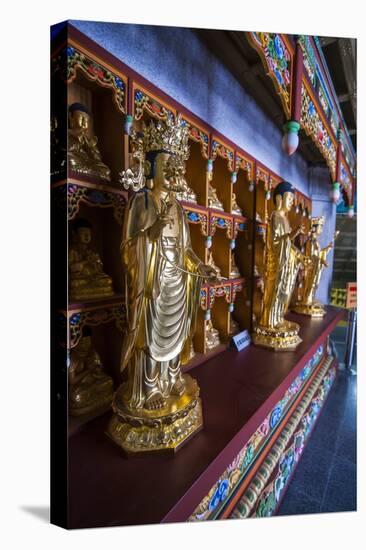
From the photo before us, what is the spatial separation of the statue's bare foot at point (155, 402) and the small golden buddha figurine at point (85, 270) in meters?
0.41

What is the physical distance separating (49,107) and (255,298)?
194 centimetres

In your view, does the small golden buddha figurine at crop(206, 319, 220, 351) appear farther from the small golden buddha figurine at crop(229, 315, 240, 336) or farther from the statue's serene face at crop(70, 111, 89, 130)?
the statue's serene face at crop(70, 111, 89, 130)

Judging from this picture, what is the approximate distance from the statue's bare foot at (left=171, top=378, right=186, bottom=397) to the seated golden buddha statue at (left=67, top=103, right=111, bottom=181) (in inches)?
31.6

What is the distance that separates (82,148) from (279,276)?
1468 mm

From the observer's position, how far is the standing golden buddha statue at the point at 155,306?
34.5 inches

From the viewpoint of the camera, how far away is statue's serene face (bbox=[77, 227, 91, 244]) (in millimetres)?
1059

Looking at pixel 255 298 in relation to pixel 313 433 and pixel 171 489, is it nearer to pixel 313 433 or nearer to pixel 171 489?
pixel 313 433

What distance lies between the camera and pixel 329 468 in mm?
1565

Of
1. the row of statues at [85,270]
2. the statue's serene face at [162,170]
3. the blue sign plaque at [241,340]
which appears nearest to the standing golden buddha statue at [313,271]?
the blue sign plaque at [241,340]

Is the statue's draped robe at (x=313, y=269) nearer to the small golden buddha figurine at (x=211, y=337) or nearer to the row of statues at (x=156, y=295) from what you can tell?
the small golden buddha figurine at (x=211, y=337)

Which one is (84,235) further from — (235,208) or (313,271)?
(313,271)

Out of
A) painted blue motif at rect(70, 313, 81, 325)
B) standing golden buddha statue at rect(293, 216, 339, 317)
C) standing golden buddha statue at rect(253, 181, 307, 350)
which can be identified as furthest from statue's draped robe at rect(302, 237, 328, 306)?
painted blue motif at rect(70, 313, 81, 325)

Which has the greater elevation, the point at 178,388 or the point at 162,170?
the point at 162,170

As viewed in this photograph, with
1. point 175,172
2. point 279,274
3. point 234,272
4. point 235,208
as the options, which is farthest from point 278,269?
point 175,172
